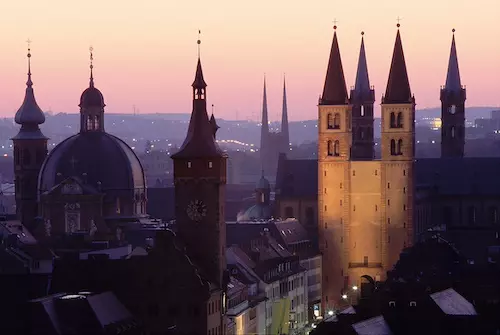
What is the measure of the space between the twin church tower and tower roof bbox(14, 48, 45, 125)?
2241 cm

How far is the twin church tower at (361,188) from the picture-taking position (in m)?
184

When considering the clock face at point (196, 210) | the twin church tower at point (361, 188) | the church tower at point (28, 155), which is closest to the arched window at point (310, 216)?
the twin church tower at point (361, 188)

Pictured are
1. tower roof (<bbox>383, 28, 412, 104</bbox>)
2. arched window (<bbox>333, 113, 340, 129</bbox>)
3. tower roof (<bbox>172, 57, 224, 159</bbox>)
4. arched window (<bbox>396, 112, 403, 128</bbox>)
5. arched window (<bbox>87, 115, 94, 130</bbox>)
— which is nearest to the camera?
tower roof (<bbox>172, 57, 224, 159</bbox>)

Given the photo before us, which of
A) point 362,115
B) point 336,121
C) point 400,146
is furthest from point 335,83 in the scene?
point 362,115

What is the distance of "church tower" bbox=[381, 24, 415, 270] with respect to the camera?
183 metres

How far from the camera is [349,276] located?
184 metres

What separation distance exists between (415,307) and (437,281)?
2348 centimetres

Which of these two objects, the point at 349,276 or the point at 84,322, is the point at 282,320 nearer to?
the point at 349,276

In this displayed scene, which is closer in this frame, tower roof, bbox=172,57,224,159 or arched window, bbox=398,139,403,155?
tower roof, bbox=172,57,224,159

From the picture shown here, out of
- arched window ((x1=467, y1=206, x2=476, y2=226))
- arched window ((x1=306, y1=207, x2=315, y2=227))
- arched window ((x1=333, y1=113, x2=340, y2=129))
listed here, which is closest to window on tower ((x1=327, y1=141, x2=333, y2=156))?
arched window ((x1=333, y1=113, x2=340, y2=129))

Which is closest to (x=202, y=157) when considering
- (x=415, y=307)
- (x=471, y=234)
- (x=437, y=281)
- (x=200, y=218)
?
(x=200, y=218)

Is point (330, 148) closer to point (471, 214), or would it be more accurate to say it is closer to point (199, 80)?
point (471, 214)

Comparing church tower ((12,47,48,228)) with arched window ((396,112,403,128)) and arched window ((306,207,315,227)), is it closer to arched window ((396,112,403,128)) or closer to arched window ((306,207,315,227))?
arched window ((306,207,315,227))

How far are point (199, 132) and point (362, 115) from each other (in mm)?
67873
